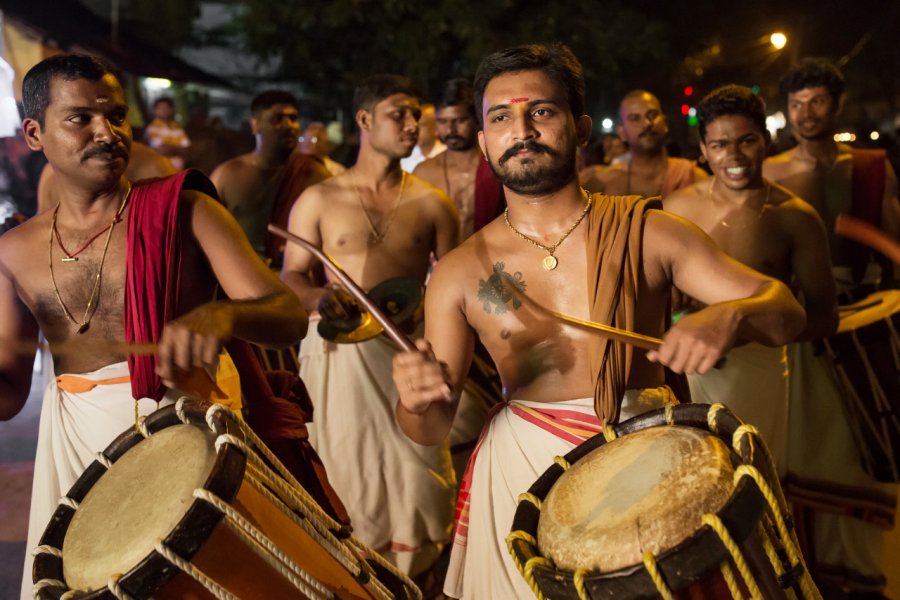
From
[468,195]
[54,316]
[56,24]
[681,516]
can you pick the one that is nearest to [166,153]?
[56,24]

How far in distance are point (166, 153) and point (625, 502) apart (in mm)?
11452

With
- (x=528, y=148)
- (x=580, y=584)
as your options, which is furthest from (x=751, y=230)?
(x=580, y=584)

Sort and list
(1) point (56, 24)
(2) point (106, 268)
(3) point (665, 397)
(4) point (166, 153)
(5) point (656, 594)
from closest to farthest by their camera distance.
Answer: (5) point (656, 594) < (3) point (665, 397) < (2) point (106, 268) < (4) point (166, 153) < (1) point (56, 24)

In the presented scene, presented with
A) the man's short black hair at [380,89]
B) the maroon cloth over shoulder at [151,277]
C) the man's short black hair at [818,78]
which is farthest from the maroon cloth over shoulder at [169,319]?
the man's short black hair at [818,78]

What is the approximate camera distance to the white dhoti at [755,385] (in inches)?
192

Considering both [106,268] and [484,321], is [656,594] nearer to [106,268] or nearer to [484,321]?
[484,321]

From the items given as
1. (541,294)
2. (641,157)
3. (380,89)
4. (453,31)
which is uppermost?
(453,31)

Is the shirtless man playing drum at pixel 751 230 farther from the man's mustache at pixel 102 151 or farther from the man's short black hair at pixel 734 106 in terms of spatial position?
the man's mustache at pixel 102 151

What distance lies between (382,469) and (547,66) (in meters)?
2.84

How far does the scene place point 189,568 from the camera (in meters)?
2.25

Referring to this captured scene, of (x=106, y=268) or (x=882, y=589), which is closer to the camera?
(x=106, y=268)

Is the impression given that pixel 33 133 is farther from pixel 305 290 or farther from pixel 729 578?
pixel 729 578

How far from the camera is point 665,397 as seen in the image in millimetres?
3023

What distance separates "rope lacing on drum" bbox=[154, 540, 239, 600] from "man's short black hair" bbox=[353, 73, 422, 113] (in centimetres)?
415
